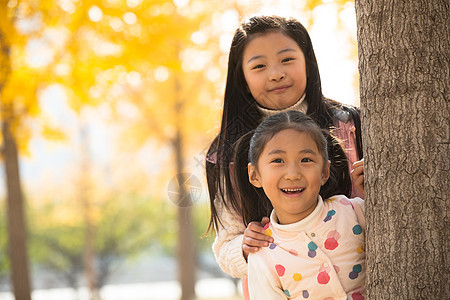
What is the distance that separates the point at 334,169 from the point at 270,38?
0.65m

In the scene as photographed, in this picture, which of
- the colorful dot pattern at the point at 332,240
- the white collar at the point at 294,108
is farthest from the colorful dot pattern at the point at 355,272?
the white collar at the point at 294,108

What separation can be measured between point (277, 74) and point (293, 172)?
0.57 m

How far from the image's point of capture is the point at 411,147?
177cm

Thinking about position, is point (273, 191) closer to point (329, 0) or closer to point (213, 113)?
point (329, 0)

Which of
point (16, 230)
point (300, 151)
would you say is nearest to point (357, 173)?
point (300, 151)

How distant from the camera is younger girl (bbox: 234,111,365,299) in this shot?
2008mm

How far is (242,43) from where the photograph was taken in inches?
102

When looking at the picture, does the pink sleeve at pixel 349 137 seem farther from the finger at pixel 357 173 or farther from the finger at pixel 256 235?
the finger at pixel 256 235

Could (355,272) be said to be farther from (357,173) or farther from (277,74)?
(277,74)

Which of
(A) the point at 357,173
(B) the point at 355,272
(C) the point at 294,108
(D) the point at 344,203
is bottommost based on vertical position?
(B) the point at 355,272

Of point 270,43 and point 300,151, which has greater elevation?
point 270,43

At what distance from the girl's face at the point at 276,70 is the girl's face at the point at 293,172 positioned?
431 mm

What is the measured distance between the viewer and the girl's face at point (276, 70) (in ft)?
8.04

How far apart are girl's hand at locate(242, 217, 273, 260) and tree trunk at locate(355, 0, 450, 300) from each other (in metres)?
0.47
